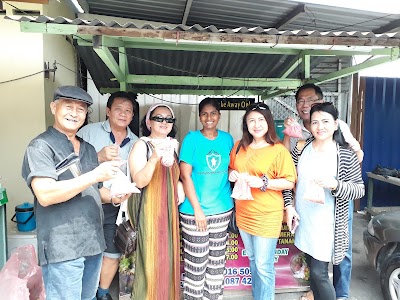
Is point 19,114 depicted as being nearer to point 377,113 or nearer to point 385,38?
point 385,38

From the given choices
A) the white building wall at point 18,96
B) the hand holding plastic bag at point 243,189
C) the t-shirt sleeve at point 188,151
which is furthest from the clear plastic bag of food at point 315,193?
the white building wall at point 18,96

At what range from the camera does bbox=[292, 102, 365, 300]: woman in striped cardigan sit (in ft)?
7.75

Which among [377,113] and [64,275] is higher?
[377,113]

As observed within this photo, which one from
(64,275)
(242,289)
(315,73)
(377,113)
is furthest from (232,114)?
(64,275)

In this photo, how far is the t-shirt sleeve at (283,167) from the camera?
8.03ft

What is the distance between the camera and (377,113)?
7285 mm

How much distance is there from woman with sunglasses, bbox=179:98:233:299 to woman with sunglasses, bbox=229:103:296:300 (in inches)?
7.0

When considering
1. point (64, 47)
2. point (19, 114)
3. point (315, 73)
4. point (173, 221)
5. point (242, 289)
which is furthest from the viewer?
point (315, 73)

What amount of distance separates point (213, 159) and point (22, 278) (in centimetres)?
198

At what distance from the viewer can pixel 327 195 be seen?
2.39 meters

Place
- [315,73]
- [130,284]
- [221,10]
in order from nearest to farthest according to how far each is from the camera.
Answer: [130,284] → [221,10] → [315,73]

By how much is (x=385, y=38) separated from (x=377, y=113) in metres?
5.74

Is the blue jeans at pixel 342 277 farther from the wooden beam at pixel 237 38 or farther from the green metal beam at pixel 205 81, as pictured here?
the green metal beam at pixel 205 81

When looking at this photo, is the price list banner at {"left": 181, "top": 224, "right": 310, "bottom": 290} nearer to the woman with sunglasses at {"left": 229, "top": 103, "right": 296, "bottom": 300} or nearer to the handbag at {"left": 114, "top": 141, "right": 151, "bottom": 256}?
the woman with sunglasses at {"left": 229, "top": 103, "right": 296, "bottom": 300}
